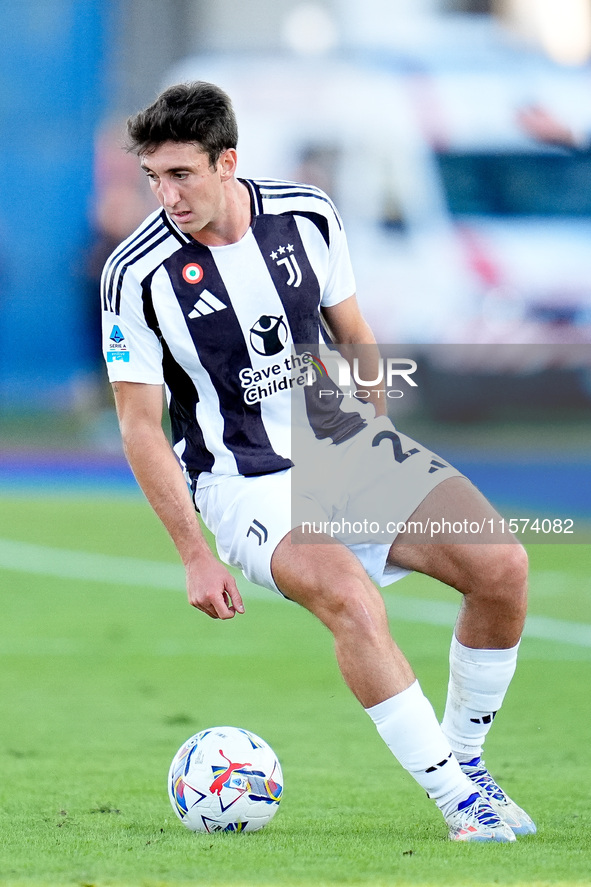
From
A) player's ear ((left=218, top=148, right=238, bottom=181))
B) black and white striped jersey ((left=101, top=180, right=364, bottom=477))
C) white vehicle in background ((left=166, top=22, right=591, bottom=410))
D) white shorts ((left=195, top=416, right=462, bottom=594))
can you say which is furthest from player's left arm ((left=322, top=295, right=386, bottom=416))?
white vehicle in background ((left=166, top=22, right=591, bottom=410))

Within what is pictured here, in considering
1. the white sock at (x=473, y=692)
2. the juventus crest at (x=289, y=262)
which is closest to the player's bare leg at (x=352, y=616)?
the white sock at (x=473, y=692)

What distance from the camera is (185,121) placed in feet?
14.1

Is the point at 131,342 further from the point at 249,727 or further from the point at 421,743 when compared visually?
the point at 249,727

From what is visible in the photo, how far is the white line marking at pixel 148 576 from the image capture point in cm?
844

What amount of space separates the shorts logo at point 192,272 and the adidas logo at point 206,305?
0.16 ft

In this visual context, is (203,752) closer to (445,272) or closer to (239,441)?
(239,441)

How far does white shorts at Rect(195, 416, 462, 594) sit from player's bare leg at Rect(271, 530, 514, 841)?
0.63 feet

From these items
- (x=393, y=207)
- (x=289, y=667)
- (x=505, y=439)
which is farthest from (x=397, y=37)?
(x=289, y=667)

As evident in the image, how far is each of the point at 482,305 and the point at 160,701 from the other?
45.0ft

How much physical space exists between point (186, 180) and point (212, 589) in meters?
1.23

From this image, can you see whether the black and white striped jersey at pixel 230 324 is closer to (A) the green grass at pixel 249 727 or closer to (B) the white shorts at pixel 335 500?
(B) the white shorts at pixel 335 500

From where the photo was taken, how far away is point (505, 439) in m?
18.8

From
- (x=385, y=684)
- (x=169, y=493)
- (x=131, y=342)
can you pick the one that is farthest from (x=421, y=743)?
(x=131, y=342)

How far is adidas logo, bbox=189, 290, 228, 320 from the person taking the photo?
15.0 ft
